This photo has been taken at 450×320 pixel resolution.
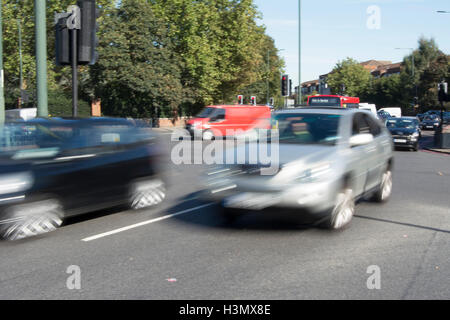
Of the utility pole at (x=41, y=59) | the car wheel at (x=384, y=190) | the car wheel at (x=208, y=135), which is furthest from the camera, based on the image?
the car wheel at (x=208, y=135)

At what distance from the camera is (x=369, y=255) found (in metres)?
5.78

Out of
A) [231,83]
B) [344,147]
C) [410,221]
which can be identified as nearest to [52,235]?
[344,147]

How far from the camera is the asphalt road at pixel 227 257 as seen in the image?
4.60 meters

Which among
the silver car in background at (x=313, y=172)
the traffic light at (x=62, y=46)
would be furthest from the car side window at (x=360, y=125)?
the traffic light at (x=62, y=46)

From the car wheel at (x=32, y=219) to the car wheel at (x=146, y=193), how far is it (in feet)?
5.26

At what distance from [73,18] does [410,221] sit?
21.1 ft

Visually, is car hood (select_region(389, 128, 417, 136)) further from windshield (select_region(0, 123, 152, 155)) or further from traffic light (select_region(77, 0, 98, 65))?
windshield (select_region(0, 123, 152, 155))

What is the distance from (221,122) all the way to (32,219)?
2160 cm

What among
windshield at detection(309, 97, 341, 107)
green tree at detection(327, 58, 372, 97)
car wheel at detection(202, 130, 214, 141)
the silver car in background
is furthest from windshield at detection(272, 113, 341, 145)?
green tree at detection(327, 58, 372, 97)

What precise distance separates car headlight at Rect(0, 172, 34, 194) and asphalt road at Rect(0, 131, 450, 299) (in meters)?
0.67

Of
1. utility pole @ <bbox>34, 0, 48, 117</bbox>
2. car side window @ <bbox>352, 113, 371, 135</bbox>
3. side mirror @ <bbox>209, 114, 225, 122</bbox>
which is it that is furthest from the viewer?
side mirror @ <bbox>209, 114, 225, 122</bbox>

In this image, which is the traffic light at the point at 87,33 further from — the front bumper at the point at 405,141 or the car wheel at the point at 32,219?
the front bumper at the point at 405,141

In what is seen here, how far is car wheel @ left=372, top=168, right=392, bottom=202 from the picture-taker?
8945mm

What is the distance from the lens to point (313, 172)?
21.0 ft
